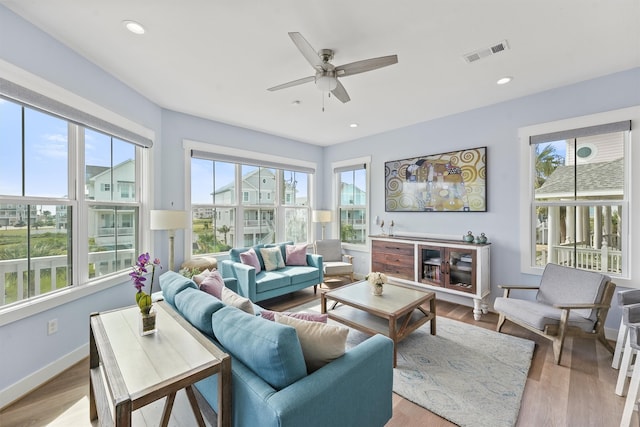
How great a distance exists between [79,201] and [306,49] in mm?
2543

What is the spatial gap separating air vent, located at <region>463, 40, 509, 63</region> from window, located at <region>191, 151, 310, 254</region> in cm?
345

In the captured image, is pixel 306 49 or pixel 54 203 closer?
pixel 306 49

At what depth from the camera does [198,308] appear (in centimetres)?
164

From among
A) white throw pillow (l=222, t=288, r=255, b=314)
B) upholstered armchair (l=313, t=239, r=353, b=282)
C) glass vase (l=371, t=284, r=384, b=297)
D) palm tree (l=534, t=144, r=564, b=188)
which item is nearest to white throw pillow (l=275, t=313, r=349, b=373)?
white throw pillow (l=222, t=288, r=255, b=314)

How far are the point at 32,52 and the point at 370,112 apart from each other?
137 inches

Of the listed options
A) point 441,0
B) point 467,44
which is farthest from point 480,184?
point 441,0

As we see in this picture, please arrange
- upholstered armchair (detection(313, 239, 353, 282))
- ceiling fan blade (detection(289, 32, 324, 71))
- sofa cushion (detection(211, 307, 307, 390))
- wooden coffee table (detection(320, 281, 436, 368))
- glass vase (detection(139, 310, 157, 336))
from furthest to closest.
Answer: upholstered armchair (detection(313, 239, 353, 282))
wooden coffee table (detection(320, 281, 436, 368))
ceiling fan blade (detection(289, 32, 324, 71))
glass vase (detection(139, 310, 157, 336))
sofa cushion (detection(211, 307, 307, 390))

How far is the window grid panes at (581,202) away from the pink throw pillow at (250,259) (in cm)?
369

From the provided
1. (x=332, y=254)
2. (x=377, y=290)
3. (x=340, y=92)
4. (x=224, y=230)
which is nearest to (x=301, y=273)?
(x=332, y=254)

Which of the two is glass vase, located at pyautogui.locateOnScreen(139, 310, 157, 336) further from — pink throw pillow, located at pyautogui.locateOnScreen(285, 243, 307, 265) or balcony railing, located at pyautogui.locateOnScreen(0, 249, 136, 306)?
pink throw pillow, located at pyautogui.locateOnScreen(285, 243, 307, 265)

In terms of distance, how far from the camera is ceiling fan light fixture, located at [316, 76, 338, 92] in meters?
2.27

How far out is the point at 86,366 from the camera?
239 cm

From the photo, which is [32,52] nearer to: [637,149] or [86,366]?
[86,366]

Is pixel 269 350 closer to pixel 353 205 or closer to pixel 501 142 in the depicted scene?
pixel 501 142
